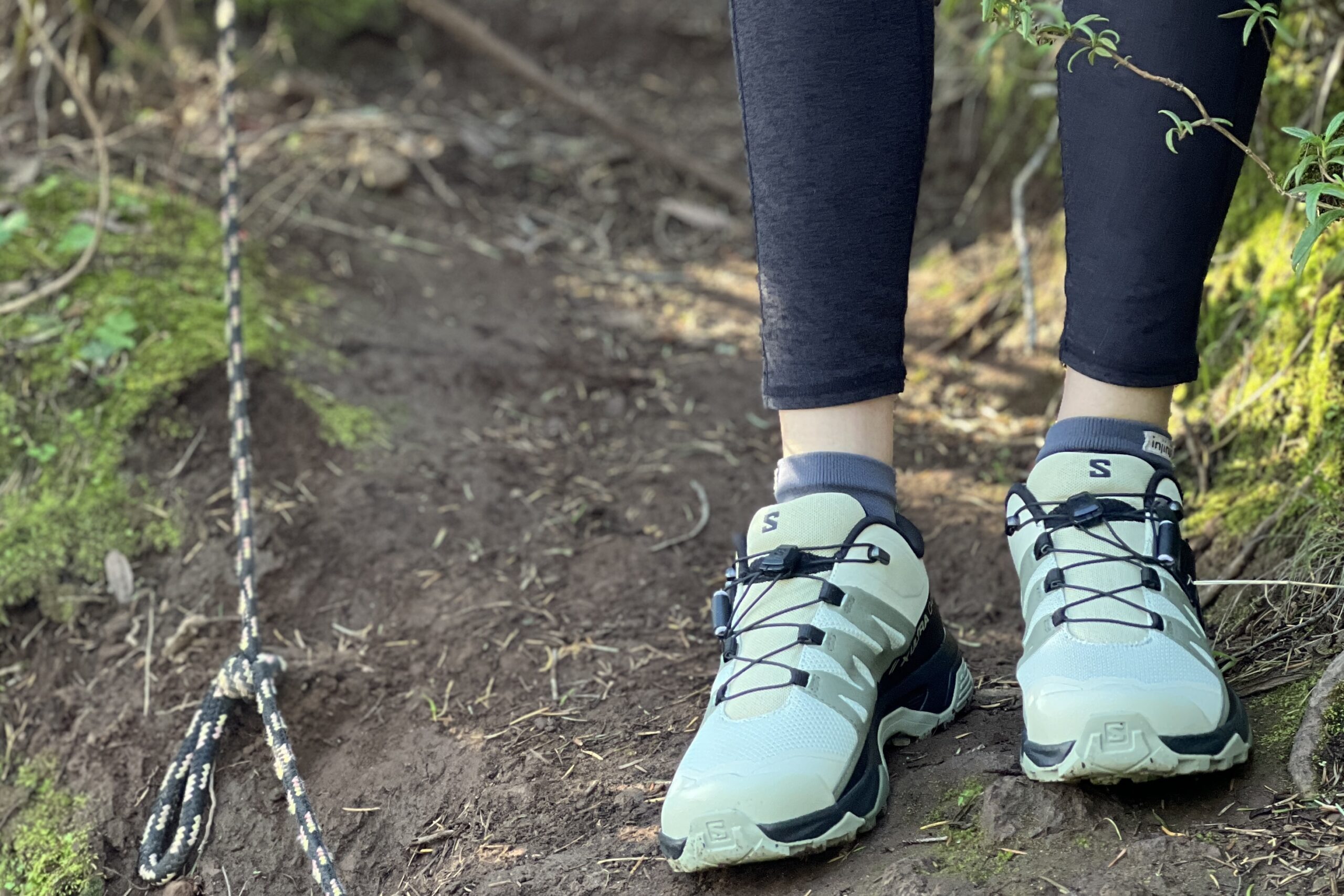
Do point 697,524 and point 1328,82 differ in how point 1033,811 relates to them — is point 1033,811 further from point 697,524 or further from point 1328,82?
point 1328,82

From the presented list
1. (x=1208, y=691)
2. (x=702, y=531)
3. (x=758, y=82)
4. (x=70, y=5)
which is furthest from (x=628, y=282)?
(x=1208, y=691)

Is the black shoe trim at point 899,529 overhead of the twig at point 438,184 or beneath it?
overhead

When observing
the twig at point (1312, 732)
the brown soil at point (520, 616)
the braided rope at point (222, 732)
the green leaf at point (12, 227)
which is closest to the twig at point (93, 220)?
the green leaf at point (12, 227)

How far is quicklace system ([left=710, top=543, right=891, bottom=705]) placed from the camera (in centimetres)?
131

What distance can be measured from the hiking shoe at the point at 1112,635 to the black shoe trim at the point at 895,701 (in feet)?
0.45

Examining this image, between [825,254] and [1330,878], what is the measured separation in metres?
0.83

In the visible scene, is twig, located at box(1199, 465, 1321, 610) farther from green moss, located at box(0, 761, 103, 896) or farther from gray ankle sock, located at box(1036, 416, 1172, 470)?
green moss, located at box(0, 761, 103, 896)

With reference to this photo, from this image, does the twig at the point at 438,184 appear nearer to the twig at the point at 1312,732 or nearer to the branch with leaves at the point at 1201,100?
the branch with leaves at the point at 1201,100

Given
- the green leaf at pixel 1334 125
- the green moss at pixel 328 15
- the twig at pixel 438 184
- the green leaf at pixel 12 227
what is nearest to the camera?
the green leaf at pixel 1334 125

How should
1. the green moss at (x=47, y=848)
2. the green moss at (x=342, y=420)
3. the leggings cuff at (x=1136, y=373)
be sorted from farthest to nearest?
the green moss at (x=342, y=420)
the green moss at (x=47, y=848)
the leggings cuff at (x=1136, y=373)

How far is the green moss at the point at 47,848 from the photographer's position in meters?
1.58

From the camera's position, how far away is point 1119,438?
1.37 meters

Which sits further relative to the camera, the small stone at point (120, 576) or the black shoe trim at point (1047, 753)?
the small stone at point (120, 576)

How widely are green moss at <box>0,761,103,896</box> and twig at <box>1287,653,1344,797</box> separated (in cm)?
150
